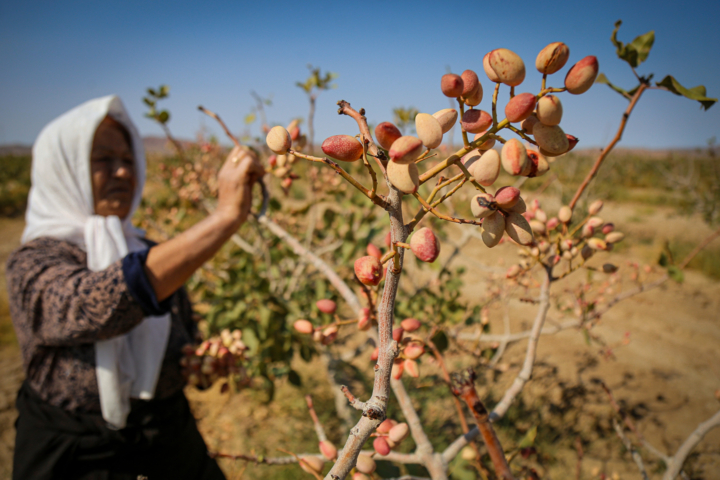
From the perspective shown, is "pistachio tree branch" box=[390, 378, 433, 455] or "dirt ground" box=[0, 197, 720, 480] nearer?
"pistachio tree branch" box=[390, 378, 433, 455]

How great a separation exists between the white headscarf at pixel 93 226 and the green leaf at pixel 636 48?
1.75 m

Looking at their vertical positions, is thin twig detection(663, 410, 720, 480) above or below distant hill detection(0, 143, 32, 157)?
above

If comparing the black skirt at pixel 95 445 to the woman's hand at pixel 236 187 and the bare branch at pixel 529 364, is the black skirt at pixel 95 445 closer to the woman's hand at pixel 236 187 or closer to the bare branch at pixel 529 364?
the woman's hand at pixel 236 187

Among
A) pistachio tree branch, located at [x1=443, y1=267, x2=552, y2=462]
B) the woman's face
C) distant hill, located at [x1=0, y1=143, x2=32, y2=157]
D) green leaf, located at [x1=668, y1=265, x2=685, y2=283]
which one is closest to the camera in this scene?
Result: pistachio tree branch, located at [x1=443, y1=267, x2=552, y2=462]

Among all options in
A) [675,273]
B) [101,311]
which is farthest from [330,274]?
[675,273]

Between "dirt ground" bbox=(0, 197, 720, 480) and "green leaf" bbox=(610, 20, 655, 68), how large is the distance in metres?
1.44

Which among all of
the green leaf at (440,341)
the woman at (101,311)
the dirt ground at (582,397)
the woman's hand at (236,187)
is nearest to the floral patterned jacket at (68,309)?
the woman at (101,311)

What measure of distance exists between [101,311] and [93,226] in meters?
0.69

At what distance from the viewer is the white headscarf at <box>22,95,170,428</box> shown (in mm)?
1351

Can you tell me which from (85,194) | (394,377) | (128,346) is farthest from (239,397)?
(394,377)

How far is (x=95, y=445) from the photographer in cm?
133

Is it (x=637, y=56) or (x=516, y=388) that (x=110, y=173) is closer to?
(x=516, y=388)

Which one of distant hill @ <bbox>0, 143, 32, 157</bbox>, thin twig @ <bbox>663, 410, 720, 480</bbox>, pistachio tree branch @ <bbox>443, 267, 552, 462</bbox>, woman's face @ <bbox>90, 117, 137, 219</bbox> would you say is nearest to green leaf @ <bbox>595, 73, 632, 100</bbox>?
pistachio tree branch @ <bbox>443, 267, 552, 462</bbox>

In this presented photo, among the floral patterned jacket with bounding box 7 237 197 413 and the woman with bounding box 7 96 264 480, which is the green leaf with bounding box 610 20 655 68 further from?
the floral patterned jacket with bounding box 7 237 197 413
